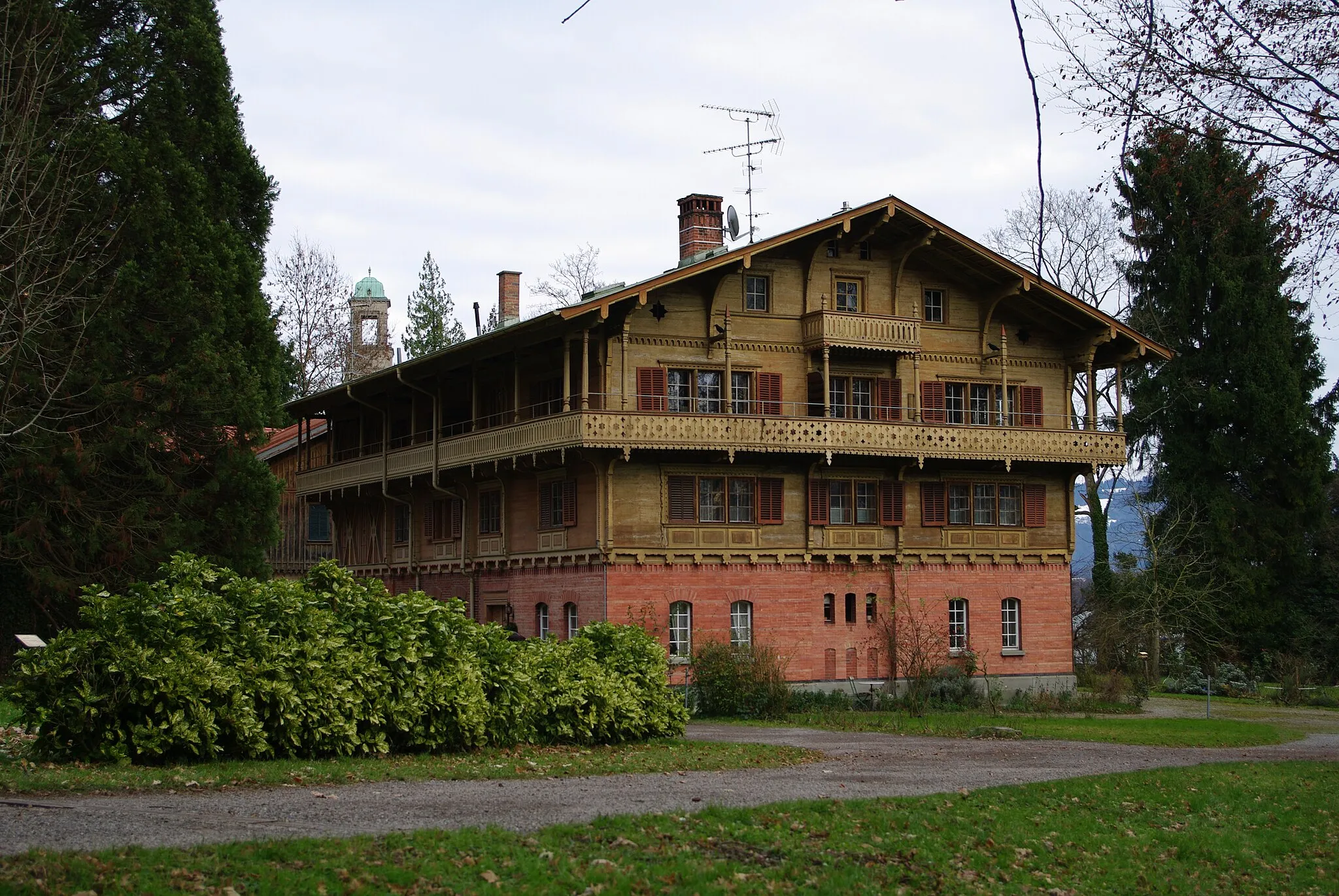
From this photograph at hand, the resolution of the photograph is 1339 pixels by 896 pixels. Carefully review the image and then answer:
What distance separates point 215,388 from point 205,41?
784 centimetres

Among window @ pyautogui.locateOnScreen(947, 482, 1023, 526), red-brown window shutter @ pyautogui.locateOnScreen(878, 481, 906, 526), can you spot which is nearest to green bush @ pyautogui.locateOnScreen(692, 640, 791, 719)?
red-brown window shutter @ pyautogui.locateOnScreen(878, 481, 906, 526)

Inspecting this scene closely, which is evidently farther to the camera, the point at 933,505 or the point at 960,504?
the point at 960,504

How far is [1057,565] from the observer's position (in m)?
40.0

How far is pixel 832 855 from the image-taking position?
12.5 meters

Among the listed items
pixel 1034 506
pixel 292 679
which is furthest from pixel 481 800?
pixel 1034 506

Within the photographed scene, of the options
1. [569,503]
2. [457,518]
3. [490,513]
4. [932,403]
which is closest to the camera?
[569,503]

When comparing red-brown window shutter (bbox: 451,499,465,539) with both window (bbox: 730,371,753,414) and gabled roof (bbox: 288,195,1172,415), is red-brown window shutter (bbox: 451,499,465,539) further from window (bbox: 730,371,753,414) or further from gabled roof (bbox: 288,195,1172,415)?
window (bbox: 730,371,753,414)

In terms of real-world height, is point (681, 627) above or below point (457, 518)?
below

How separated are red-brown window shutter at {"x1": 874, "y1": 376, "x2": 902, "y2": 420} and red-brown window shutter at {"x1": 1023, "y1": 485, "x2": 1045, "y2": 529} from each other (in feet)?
15.7

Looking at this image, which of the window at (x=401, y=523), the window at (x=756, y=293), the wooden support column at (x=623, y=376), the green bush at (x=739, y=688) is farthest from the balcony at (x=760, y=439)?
the green bush at (x=739, y=688)

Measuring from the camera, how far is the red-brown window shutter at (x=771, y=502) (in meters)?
35.8

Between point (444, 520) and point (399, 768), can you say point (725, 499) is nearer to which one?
point (444, 520)

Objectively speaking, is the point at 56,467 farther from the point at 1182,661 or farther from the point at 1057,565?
A: the point at 1182,661

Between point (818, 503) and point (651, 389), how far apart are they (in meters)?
5.35
